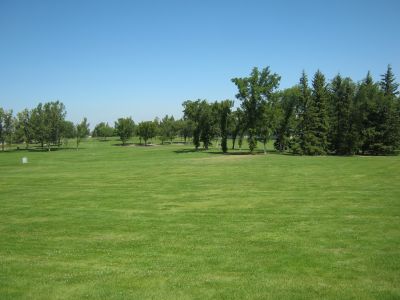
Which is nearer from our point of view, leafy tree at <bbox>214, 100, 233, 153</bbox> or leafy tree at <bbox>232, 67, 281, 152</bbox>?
leafy tree at <bbox>232, 67, 281, 152</bbox>

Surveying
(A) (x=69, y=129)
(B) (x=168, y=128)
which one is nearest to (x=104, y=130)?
(B) (x=168, y=128)

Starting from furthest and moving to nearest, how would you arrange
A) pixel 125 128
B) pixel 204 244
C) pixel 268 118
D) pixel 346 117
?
1. pixel 125 128
2. pixel 268 118
3. pixel 346 117
4. pixel 204 244

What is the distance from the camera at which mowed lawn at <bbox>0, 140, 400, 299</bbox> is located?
8695 mm

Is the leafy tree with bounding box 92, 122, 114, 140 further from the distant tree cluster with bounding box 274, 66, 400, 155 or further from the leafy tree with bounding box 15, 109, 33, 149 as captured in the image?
the distant tree cluster with bounding box 274, 66, 400, 155

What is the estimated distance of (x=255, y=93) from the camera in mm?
64750

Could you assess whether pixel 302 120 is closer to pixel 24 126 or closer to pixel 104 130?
Answer: pixel 24 126

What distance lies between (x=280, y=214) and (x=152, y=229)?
524 cm

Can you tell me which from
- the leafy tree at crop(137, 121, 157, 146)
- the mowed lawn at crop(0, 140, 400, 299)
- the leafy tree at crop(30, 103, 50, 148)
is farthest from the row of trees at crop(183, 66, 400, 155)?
the leafy tree at crop(30, 103, 50, 148)

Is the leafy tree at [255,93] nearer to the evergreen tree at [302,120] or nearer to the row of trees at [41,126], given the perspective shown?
the evergreen tree at [302,120]

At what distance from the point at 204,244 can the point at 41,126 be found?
9457 cm

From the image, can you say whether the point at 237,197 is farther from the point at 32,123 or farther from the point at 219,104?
the point at 32,123

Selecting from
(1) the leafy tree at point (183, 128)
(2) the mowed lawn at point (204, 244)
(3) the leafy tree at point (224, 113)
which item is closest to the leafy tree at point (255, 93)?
(3) the leafy tree at point (224, 113)

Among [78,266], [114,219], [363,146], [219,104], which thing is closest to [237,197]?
[114,219]

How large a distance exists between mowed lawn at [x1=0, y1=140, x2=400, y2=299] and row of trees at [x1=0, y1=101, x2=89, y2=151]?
8151cm
